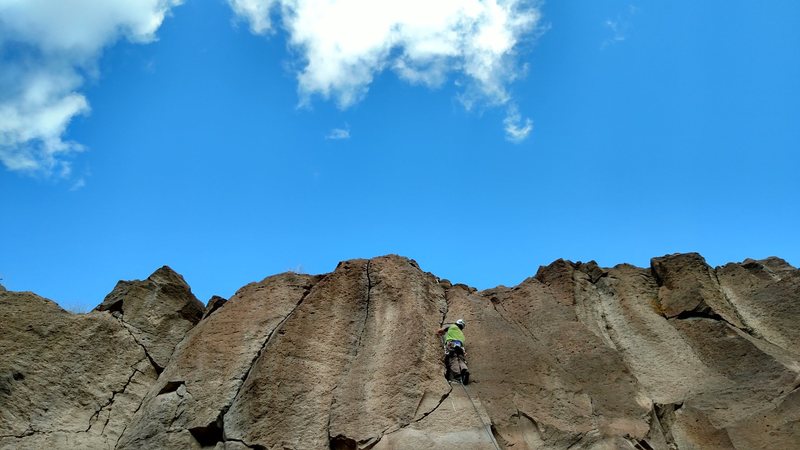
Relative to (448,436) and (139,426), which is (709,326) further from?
(139,426)

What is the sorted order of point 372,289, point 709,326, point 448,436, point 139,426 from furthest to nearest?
point 372,289 < point 709,326 < point 139,426 < point 448,436

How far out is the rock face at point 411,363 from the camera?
36.9 ft

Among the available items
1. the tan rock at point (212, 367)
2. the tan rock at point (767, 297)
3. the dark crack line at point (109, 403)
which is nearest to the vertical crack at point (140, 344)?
the dark crack line at point (109, 403)

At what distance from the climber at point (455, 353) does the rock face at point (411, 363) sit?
0.22 meters

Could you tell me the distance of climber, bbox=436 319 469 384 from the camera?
12.5m

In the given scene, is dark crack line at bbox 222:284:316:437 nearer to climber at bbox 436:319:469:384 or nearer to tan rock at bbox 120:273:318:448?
tan rock at bbox 120:273:318:448

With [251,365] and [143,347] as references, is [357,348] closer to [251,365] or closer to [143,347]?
[251,365]

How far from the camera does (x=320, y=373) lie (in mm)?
12508

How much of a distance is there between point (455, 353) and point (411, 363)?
1.02 meters

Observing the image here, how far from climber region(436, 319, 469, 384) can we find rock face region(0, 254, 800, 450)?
22cm

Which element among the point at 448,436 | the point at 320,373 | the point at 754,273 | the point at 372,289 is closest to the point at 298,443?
the point at 320,373

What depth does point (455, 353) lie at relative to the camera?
42.1 ft

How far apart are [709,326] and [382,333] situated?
656 cm

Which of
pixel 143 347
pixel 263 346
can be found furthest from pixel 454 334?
pixel 143 347
